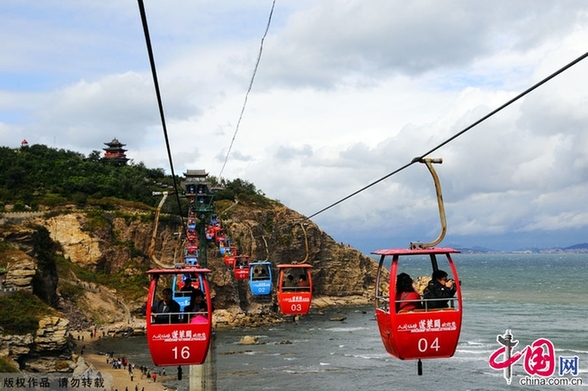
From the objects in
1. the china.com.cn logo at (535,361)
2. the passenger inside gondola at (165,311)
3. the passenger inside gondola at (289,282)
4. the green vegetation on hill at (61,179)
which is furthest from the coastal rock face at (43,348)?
the green vegetation on hill at (61,179)

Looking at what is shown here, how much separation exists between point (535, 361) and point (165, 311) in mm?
63030

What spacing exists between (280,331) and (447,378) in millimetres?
34626

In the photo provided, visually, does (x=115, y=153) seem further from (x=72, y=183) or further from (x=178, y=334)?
(x=178, y=334)

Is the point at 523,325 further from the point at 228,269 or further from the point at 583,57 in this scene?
the point at 583,57

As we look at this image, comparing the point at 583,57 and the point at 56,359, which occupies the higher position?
the point at 583,57

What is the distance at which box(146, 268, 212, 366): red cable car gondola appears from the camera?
13.7 meters

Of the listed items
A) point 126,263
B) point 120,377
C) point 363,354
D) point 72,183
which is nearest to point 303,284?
point 120,377

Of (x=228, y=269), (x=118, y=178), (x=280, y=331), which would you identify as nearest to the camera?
(x=280, y=331)

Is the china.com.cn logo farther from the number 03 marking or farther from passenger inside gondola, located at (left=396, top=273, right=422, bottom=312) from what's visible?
passenger inside gondola, located at (left=396, top=273, right=422, bottom=312)

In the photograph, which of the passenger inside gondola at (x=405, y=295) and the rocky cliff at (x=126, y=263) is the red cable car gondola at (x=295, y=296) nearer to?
the passenger inside gondola at (x=405, y=295)

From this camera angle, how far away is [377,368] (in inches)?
2505

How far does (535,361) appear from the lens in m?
68.2

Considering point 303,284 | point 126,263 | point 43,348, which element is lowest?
point 43,348

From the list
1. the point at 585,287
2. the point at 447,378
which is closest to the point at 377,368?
the point at 447,378
